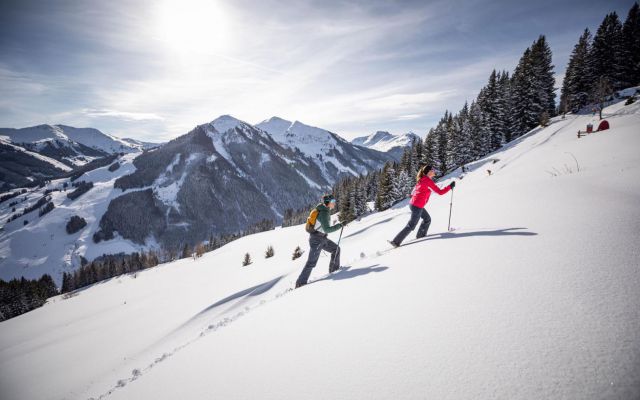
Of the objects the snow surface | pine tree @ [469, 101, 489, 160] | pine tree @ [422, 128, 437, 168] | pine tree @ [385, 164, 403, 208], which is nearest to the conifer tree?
pine tree @ [469, 101, 489, 160]

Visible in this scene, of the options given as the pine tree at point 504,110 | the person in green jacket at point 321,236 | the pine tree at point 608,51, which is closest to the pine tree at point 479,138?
the pine tree at point 504,110

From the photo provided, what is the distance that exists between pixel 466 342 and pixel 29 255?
825ft

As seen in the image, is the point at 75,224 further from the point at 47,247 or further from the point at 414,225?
the point at 414,225

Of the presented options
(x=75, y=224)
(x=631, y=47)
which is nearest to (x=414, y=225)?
(x=631, y=47)

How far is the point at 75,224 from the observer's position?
7608 inches

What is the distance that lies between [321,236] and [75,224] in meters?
259

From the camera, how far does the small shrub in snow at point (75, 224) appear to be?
190875mm

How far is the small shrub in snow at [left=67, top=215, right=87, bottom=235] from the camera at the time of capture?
19088 centimetres

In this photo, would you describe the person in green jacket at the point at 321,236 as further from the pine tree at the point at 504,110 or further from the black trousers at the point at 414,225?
the pine tree at the point at 504,110

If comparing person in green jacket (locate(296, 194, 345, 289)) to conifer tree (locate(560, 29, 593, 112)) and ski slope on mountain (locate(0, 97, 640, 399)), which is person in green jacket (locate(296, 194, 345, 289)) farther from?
conifer tree (locate(560, 29, 593, 112))

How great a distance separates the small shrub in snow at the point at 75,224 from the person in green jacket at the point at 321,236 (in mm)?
255053

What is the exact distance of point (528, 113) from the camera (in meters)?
49.3

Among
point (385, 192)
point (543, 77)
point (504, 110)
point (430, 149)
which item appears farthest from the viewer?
point (430, 149)

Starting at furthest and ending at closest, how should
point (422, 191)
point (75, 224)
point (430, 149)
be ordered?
point (75, 224) < point (430, 149) < point (422, 191)
